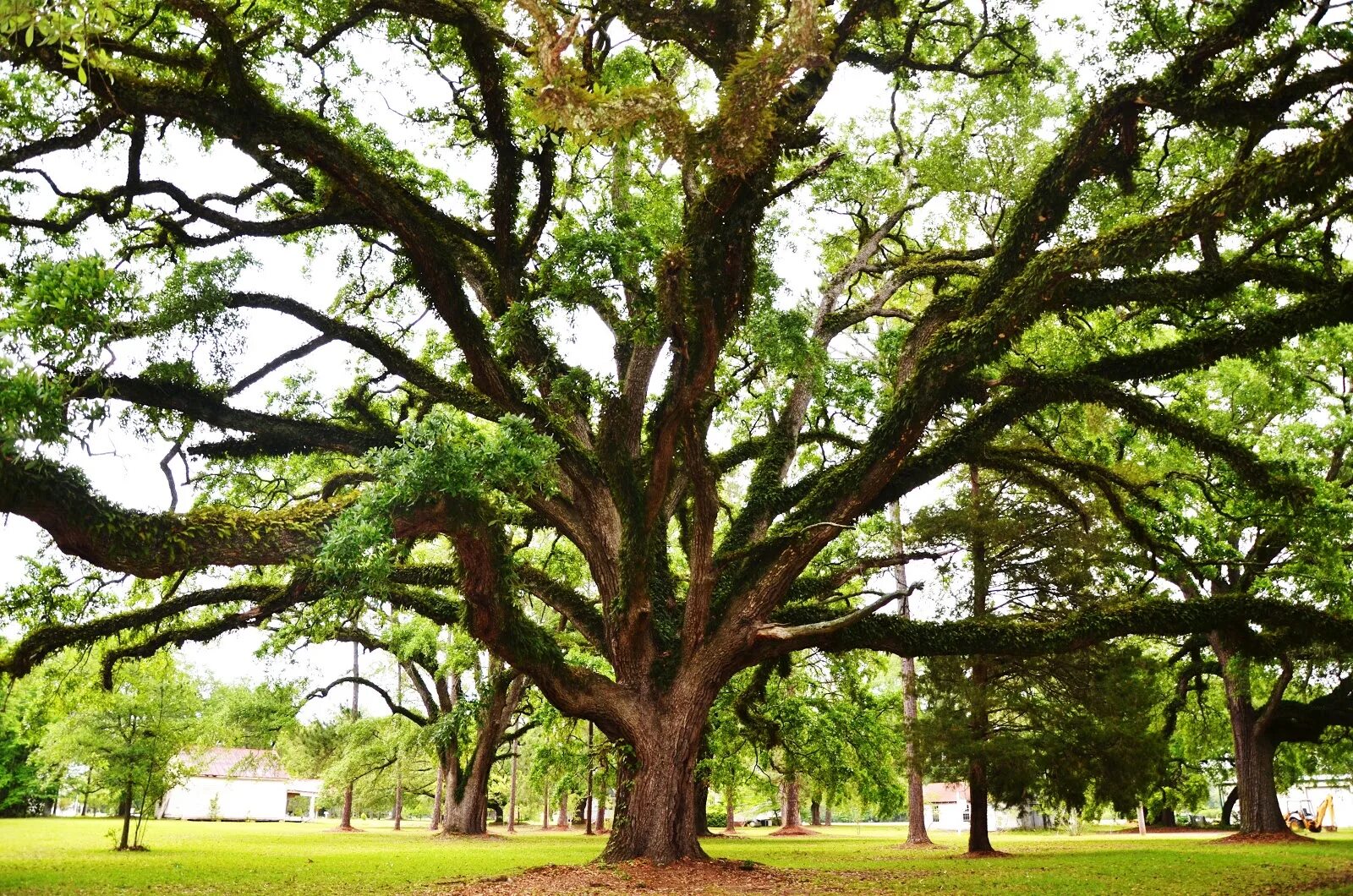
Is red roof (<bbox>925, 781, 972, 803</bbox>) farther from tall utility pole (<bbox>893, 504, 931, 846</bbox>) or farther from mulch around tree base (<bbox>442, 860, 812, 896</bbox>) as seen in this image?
mulch around tree base (<bbox>442, 860, 812, 896</bbox>)

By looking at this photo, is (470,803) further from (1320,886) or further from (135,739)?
(1320,886)

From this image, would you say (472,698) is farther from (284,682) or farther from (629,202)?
(629,202)

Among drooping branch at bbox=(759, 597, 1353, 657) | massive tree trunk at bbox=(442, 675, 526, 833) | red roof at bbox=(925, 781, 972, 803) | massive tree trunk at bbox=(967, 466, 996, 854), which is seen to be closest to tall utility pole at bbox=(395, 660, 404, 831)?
massive tree trunk at bbox=(442, 675, 526, 833)

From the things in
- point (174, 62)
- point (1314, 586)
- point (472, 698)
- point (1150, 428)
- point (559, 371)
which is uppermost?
point (174, 62)

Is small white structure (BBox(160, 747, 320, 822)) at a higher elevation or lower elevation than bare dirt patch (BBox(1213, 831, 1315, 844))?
lower

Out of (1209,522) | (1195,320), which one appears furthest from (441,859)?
(1209,522)

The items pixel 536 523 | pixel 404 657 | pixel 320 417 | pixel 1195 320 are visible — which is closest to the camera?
pixel 1195 320

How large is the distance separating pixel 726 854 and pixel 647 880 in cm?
870

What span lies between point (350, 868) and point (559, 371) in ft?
28.6

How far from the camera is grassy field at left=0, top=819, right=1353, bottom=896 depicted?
1059 cm

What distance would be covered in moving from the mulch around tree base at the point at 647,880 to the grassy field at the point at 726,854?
0.51 metres

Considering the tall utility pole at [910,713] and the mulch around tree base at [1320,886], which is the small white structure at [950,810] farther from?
the mulch around tree base at [1320,886]

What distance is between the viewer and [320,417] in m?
13.0

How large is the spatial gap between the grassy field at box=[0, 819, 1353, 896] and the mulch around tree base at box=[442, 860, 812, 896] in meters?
0.51
